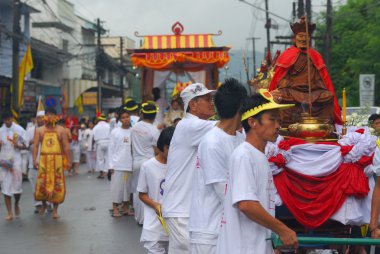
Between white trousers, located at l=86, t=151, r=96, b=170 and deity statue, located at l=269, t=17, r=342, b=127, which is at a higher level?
deity statue, located at l=269, t=17, r=342, b=127

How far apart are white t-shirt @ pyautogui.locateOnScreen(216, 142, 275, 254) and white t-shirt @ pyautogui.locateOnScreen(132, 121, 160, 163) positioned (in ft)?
25.6

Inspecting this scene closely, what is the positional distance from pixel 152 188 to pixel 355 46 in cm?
3155

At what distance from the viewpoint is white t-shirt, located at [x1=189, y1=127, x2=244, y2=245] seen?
5164 mm

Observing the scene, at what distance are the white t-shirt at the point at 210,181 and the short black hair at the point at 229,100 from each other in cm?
13

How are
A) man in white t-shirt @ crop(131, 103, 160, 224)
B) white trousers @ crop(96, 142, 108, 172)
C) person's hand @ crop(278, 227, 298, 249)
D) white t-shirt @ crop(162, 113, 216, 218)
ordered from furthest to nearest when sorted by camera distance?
white trousers @ crop(96, 142, 108, 172), man in white t-shirt @ crop(131, 103, 160, 224), white t-shirt @ crop(162, 113, 216, 218), person's hand @ crop(278, 227, 298, 249)

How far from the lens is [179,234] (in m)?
6.27

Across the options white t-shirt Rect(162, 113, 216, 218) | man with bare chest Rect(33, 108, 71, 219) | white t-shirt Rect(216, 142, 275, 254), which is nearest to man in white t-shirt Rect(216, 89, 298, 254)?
white t-shirt Rect(216, 142, 275, 254)

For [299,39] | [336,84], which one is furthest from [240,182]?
[336,84]

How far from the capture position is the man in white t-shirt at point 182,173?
6.23 m

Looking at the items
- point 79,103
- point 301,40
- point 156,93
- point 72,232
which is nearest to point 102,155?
point 156,93

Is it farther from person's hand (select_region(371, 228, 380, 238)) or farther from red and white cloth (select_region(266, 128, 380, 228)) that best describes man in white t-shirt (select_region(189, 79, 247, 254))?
red and white cloth (select_region(266, 128, 380, 228))

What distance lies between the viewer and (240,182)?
4441 millimetres

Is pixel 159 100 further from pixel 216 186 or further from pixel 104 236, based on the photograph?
pixel 216 186

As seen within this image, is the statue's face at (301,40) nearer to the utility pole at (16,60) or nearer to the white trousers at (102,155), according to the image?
the white trousers at (102,155)
